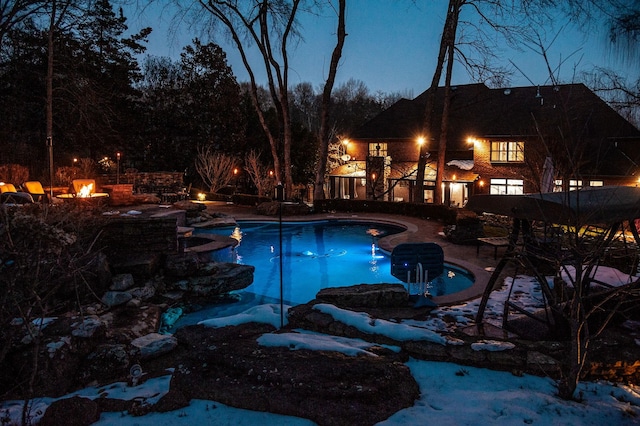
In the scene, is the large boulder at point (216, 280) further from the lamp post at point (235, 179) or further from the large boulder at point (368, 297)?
the lamp post at point (235, 179)

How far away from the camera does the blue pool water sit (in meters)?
9.36

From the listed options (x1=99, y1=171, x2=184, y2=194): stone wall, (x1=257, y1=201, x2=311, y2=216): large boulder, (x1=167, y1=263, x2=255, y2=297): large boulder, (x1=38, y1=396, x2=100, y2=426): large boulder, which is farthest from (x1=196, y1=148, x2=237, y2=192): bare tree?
(x1=38, y1=396, x2=100, y2=426): large boulder

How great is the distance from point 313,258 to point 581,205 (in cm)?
935

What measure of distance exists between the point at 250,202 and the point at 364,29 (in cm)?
1026

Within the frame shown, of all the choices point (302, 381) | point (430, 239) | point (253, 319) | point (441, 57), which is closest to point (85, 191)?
point (430, 239)

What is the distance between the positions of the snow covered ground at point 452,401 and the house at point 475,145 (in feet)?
52.1

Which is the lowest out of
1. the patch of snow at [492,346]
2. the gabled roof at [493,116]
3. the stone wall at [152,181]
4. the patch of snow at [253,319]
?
the patch of snow at [253,319]

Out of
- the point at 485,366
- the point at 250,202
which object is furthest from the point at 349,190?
the point at 485,366

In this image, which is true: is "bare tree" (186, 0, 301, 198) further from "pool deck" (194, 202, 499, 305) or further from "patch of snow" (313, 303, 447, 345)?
"patch of snow" (313, 303, 447, 345)

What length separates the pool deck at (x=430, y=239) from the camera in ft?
26.6

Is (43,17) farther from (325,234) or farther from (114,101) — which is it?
(325,234)

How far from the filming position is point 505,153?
2395 cm

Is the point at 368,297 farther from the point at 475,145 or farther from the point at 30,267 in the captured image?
the point at 475,145

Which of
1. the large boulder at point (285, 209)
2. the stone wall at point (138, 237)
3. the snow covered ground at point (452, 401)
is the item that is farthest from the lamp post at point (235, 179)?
the snow covered ground at point (452, 401)
